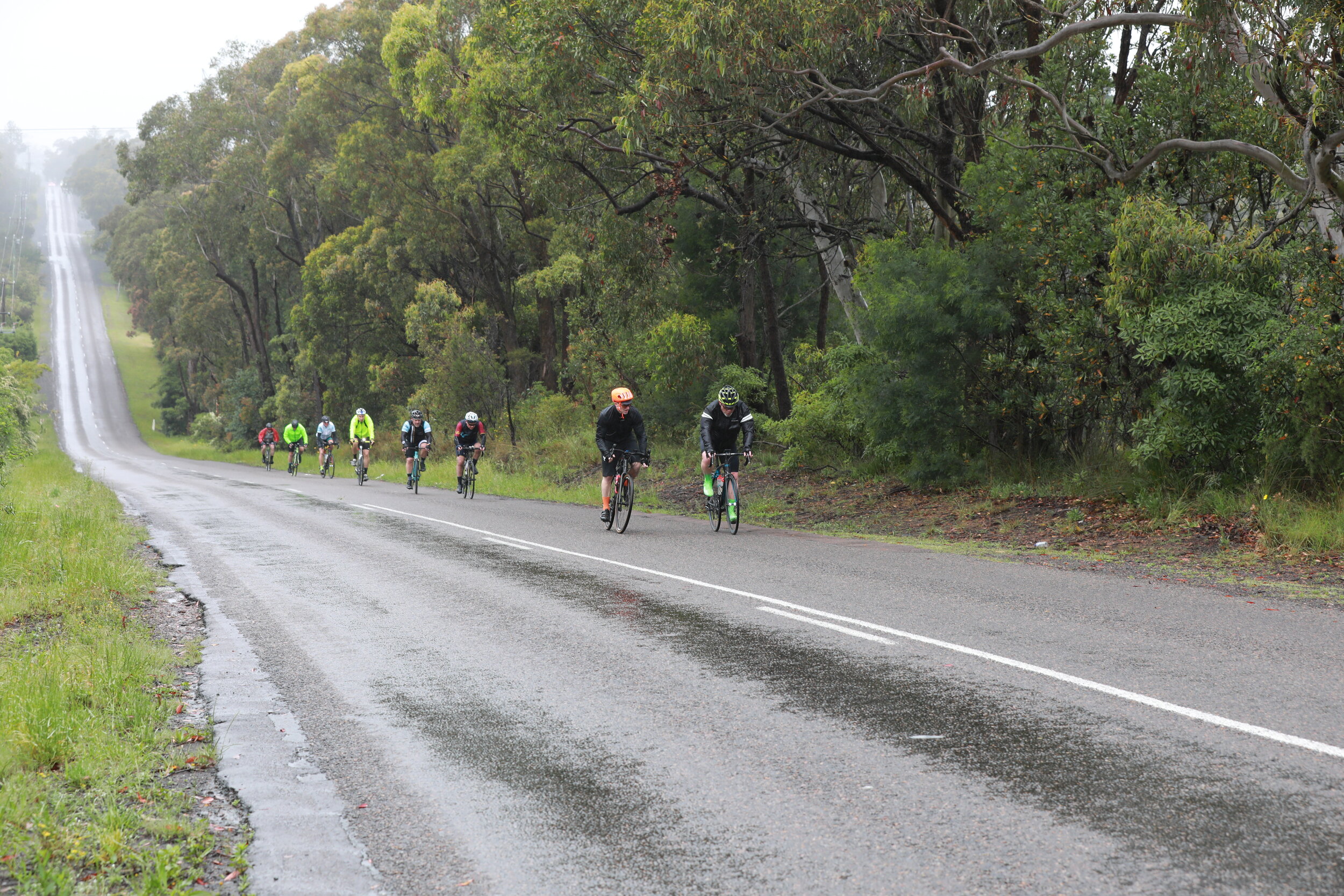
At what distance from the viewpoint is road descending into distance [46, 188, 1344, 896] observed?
12.8 feet

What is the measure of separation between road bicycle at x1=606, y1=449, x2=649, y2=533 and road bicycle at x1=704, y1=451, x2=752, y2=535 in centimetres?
109

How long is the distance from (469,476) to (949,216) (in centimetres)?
1218

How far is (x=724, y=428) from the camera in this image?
15.4m

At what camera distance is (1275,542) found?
11.6 meters

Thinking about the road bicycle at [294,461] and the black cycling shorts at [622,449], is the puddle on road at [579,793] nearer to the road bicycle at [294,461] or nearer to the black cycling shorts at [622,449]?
the black cycling shorts at [622,449]

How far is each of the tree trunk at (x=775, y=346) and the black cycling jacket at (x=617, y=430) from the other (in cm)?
940

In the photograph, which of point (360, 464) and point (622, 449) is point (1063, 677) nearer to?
point (622, 449)

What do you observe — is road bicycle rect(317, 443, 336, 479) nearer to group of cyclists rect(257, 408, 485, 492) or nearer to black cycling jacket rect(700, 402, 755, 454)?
group of cyclists rect(257, 408, 485, 492)

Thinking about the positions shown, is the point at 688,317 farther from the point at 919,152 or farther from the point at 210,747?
the point at 210,747

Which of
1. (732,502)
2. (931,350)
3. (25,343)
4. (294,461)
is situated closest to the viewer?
(732,502)

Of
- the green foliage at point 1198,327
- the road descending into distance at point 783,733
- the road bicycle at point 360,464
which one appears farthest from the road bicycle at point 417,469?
the green foliage at point 1198,327

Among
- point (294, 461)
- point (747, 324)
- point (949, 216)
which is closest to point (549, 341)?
point (294, 461)

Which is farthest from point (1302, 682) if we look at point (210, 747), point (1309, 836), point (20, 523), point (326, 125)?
point (326, 125)

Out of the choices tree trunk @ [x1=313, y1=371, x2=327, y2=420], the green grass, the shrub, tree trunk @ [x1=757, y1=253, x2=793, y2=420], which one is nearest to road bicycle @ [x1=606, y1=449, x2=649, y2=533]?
the green grass
